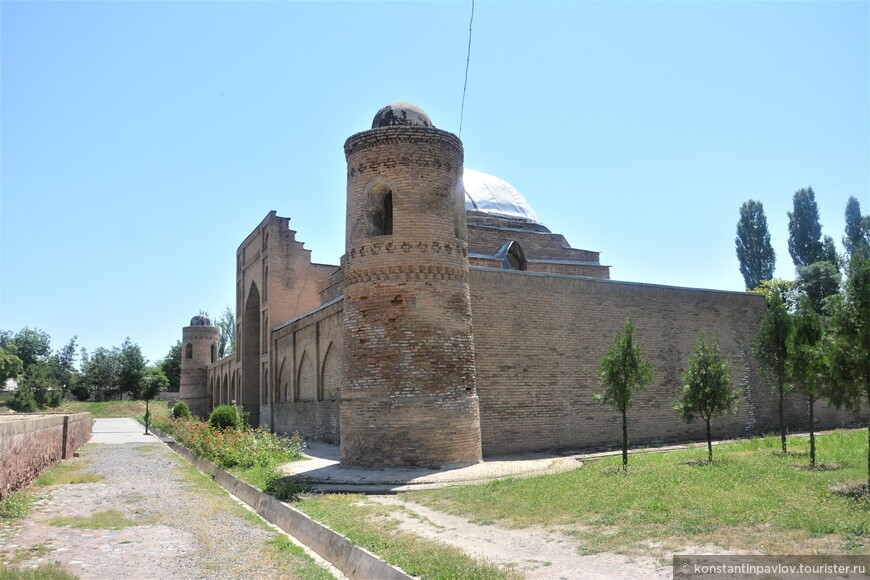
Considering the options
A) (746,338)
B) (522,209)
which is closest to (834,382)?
(746,338)

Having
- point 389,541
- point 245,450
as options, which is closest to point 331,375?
point 245,450

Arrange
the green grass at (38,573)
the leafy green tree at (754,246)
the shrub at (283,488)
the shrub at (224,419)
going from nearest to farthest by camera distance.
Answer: the green grass at (38,573), the shrub at (283,488), the shrub at (224,419), the leafy green tree at (754,246)

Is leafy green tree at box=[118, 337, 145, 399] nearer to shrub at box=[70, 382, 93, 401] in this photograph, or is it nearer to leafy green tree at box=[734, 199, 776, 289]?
shrub at box=[70, 382, 93, 401]

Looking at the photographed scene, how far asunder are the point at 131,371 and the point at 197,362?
19666 mm

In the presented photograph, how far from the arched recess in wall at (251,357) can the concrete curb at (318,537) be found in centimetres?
1661

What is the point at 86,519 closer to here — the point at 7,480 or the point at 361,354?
the point at 7,480

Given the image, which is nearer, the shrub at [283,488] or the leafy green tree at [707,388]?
the shrub at [283,488]

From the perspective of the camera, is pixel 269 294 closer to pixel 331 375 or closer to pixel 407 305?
pixel 331 375

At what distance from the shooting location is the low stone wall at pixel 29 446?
33.2ft

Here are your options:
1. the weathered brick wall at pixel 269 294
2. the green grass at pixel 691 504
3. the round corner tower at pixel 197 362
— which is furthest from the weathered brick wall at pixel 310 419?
the round corner tower at pixel 197 362

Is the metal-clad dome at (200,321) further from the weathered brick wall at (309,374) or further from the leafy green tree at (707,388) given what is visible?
the leafy green tree at (707,388)

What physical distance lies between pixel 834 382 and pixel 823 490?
5.60 ft

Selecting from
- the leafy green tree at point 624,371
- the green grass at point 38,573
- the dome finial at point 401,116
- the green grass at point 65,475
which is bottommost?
the green grass at point 65,475

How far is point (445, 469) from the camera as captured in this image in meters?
11.8
